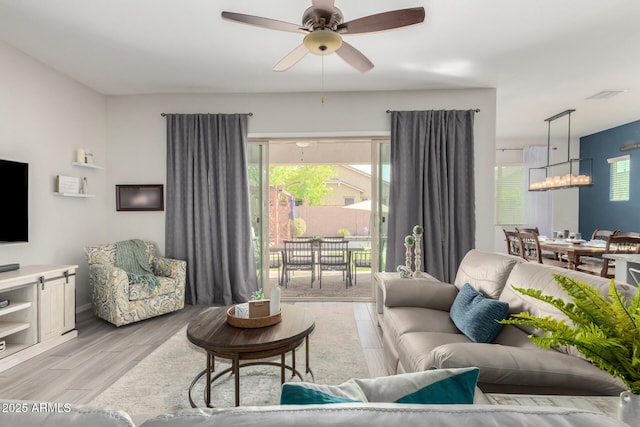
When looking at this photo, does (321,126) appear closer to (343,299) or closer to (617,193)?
(343,299)

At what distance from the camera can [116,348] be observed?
3041 millimetres

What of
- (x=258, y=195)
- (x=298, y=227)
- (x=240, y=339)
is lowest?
(x=240, y=339)

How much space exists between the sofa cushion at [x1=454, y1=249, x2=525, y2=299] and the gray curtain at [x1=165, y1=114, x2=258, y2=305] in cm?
277

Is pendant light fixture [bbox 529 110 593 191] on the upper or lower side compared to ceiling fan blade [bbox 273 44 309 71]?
lower

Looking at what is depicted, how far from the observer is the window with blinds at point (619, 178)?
237 inches

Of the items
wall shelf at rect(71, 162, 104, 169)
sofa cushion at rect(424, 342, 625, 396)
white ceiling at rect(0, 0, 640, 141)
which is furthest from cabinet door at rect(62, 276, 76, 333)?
sofa cushion at rect(424, 342, 625, 396)

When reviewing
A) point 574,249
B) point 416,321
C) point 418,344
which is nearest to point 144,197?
point 416,321

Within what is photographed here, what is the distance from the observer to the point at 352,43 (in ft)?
10.6

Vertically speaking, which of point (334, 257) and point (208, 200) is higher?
point (208, 200)

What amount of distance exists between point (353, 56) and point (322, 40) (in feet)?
1.73

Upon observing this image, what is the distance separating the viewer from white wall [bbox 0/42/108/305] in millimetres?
3260

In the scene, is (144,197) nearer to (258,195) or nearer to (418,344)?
(258,195)

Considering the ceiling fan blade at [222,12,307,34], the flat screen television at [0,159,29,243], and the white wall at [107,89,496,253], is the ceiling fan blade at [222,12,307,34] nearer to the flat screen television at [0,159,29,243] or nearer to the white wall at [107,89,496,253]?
the white wall at [107,89,496,253]

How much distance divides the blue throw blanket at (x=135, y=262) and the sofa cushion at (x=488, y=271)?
3166mm
